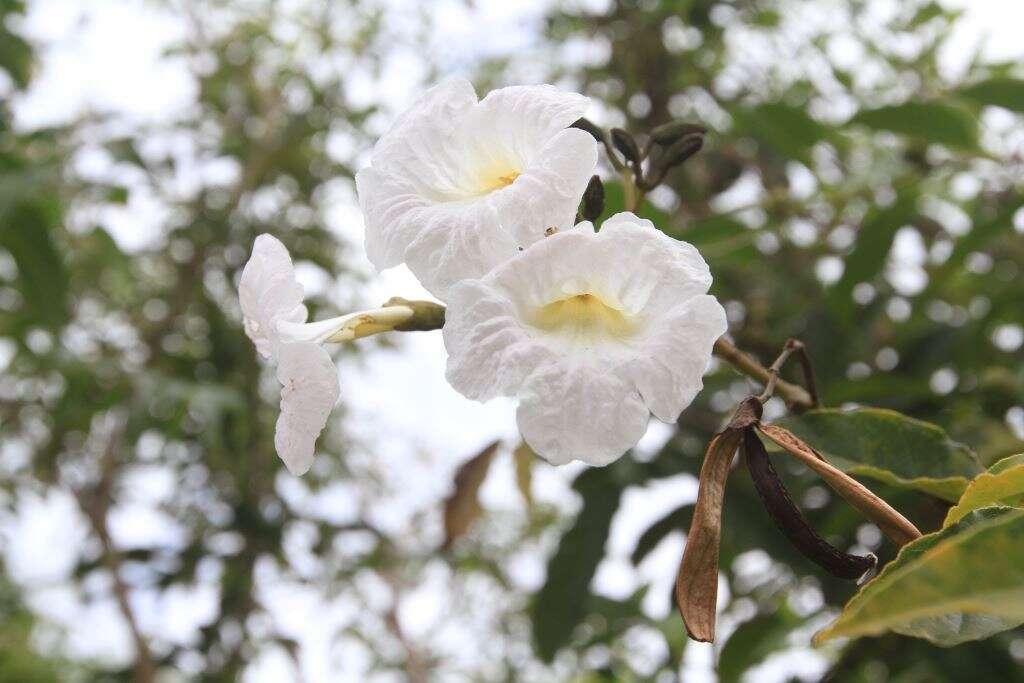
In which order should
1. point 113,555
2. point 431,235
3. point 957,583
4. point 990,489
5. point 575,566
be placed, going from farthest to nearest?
point 113,555 < point 575,566 < point 431,235 < point 990,489 < point 957,583

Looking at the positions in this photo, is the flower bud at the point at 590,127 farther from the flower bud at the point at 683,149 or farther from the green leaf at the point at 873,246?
the green leaf at the point at 873,246

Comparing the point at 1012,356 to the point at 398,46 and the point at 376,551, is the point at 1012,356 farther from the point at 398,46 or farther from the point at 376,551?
the point at 398,46

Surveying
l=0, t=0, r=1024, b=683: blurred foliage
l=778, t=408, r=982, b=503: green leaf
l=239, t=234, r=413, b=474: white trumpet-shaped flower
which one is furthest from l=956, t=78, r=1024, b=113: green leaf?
l=239, t=234, r=413, b=474: white trumpet-shaped flower

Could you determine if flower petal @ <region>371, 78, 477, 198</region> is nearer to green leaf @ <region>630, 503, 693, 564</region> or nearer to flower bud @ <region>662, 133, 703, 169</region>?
flower bud @ <region>662, 133, 703, 169</region>

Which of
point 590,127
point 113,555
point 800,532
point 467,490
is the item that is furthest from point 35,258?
point 800,532

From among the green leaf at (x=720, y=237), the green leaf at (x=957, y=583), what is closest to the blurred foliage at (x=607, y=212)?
the green leaf at (x=720, y=237)

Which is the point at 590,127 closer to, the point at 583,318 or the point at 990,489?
the point at 583,318
